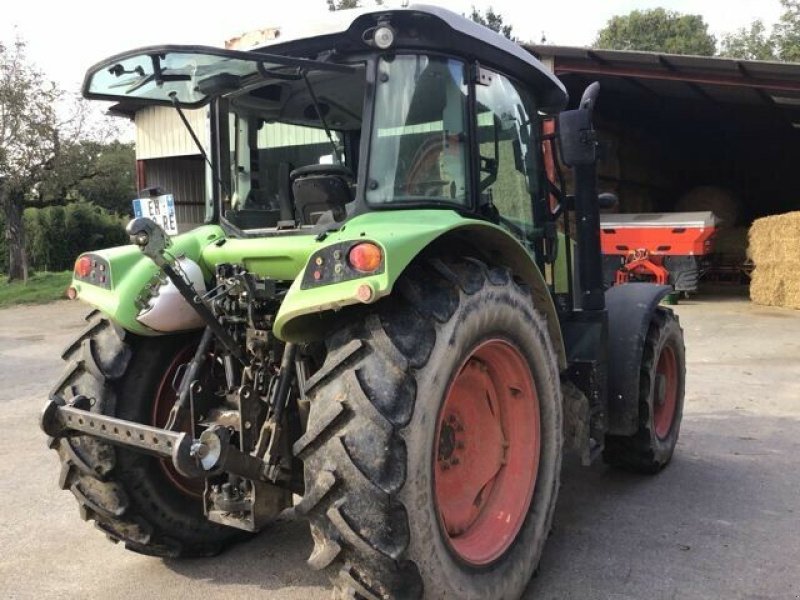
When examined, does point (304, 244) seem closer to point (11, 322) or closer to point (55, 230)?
point (11, 322)

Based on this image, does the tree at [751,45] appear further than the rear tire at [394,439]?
Yes

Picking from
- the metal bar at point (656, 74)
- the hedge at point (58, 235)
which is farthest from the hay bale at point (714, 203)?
the hedge at point (58, 235)

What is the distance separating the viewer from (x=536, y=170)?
3934mm

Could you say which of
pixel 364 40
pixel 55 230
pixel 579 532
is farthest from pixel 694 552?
pixel 55 230

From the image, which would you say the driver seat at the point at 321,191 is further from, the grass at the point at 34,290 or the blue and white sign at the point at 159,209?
the grass at the point at 34,290

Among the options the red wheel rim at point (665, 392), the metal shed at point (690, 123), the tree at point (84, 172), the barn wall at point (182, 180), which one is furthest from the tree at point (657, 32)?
the red wheel rim at point (665, 392)

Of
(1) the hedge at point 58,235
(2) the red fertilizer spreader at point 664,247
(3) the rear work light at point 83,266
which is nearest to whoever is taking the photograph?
(3) the rear work light at point 83,266

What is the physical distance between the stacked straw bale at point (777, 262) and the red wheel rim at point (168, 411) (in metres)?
13.1

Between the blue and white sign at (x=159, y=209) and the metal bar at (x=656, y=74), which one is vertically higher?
the metal bar at (x=656, y=74)

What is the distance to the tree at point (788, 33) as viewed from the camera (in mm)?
42809

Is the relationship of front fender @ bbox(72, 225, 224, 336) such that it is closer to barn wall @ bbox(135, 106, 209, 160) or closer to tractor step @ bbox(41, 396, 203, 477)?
tractor step @ bbox(41, 396, 203, 477)

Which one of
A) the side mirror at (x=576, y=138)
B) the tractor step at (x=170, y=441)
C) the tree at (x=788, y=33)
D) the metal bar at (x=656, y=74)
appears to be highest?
the tree at (x=788, y=33)

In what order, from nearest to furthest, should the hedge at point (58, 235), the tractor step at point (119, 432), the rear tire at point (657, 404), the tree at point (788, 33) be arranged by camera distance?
1. the tractor step at point (119, 432)
2. the rear tire at point (657, 404)
3. the hedge at point (58, 235)
4. the tree at point (788, 33)

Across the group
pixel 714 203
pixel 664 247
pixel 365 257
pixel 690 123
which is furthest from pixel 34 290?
pixel 365 257
